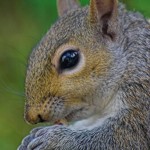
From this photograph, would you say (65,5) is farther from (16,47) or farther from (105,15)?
(16,47)

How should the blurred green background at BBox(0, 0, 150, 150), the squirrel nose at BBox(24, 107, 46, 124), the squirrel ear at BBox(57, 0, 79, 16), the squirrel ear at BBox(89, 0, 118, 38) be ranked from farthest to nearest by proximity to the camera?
→ the blurred green background at BBox(0, 0, 150, 150) < the squirrel ear at BBox(57, 0, 79, 16) < the squirrel ear at BBox(89, 0, 118, 38) < the squirrel nose at BBox(24, 107, 46, 124)

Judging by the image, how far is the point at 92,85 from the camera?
2.59m

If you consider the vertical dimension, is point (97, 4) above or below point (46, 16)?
above

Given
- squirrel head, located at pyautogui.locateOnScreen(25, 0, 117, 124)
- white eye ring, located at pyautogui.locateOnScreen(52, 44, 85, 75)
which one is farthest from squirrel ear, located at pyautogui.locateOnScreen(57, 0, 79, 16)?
white eye ring, located at pyautogui.locateOnScreen(52, 44, 85, 75)

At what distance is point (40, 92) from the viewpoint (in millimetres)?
2559

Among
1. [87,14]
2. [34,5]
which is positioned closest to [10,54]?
[34,5]

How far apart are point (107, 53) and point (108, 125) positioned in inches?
10.4

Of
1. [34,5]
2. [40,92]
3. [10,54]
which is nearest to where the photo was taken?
[40,92]

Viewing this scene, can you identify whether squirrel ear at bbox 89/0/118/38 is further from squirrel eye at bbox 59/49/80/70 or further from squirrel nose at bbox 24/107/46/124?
squirrel nose at bbox 24/107/46/124

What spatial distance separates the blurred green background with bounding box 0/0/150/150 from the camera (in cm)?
421

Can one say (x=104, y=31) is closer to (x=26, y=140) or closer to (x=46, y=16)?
(x=26, y=140)

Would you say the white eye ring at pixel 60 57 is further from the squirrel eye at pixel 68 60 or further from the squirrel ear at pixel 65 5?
the squirrel ear at pixel 65 5

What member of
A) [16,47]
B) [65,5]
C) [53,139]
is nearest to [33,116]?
[53,139]

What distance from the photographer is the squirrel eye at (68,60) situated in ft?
8.44
